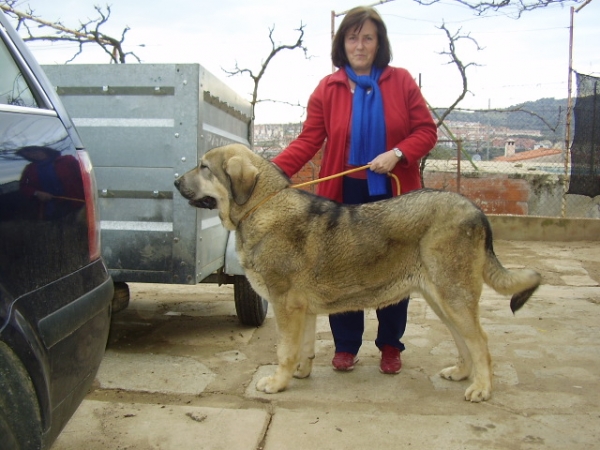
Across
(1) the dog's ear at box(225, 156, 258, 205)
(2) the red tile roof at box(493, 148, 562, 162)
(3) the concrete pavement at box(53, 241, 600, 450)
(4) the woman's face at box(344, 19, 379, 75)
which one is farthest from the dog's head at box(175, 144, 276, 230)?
(2) the red tile roof at box(493, 148, 562, 162)

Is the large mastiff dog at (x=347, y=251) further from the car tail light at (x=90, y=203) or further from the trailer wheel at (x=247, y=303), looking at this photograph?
the car tail light at (x=90, y=203)

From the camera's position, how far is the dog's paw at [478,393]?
11.8 feet

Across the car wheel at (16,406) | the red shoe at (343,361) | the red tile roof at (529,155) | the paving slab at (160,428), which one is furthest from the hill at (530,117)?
the car wheel at (16,406)

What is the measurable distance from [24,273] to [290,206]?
2.08 meters

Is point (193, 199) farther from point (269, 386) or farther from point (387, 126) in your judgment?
point (387, 126)

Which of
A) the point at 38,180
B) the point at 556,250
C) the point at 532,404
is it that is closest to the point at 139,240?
the point at 38,180

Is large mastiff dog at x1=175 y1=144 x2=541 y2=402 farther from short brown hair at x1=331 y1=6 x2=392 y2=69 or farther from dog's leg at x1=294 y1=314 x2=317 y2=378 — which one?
short brown hair at x1=331 y1=6 x2=392 y2=69

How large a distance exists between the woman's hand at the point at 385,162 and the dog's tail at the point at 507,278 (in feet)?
2.30

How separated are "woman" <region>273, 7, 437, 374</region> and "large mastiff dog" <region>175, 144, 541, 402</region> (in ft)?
1.31

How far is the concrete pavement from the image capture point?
313 cm

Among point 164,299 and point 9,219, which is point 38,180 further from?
point 164,299

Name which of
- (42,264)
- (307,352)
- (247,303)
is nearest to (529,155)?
(247,303)

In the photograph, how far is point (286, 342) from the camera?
3775mm

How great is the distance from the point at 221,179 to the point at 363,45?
134 centimetres
